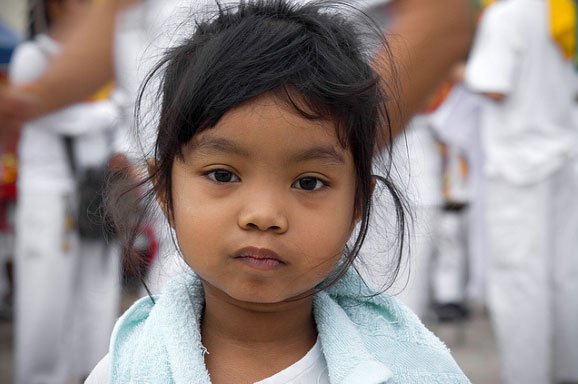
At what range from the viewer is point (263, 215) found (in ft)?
4.61

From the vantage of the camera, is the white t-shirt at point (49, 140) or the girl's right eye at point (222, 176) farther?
the white t-shirt at point (49, 140)

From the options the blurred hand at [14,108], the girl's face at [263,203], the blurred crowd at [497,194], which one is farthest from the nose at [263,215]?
the blurred crowd at [497,194]

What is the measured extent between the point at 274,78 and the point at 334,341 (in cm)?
51

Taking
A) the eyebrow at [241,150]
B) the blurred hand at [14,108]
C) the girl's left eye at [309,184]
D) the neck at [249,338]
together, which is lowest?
the neck at [249,338]

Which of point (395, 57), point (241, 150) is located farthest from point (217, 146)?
point (395, 57)

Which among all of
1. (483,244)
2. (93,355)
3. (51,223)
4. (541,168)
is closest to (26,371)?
(93,355)

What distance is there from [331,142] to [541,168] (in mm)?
3005

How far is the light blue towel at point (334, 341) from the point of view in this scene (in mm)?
1533

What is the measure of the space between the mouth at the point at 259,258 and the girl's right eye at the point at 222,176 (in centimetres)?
13

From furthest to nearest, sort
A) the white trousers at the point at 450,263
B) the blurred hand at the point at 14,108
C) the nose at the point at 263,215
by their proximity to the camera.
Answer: the white trousers at the point at 450,263 < the blurred hand at the point at 14,108 < the nose at the point at 263,215

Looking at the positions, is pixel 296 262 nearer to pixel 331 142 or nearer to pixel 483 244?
pixel 331 142

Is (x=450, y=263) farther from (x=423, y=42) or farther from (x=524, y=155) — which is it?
(x=423, y=42)

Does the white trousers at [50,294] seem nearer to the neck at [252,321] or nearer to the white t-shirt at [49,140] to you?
the white t-shirt at [49,140]

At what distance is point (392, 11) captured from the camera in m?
2.31
